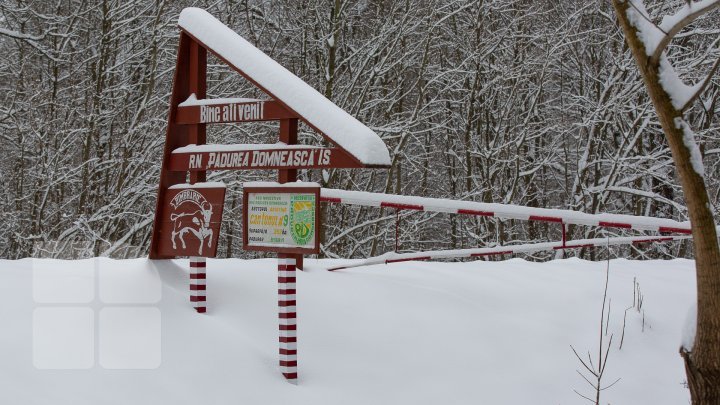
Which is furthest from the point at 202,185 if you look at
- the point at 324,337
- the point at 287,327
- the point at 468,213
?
the point at 468,213

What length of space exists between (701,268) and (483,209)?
14.4 feet

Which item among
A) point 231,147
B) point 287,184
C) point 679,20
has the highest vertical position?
point 679,20

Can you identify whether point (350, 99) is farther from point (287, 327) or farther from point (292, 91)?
point (287, 327)

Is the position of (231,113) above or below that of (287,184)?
above

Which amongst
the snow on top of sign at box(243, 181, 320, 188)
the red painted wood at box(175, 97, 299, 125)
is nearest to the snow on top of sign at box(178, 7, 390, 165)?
the red painted wood at box(175, 97, 299, 125)

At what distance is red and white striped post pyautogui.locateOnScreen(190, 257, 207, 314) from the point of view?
8.75m

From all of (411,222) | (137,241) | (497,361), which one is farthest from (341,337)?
(137,241)

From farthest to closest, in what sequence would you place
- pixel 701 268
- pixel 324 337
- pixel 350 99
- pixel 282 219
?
pixel 350 99
pixel 324 337
pixel 282 219
pixel 701 268

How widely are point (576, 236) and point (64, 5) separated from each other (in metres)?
12.7

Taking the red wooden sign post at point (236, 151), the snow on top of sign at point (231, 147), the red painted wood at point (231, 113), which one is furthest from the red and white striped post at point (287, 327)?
the red painted wood at point (231, 113)

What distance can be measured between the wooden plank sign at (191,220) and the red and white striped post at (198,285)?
0.29 ft

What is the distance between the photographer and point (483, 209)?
11539 mm

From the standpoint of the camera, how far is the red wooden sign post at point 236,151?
7.94m

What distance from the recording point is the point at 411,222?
20.4m
